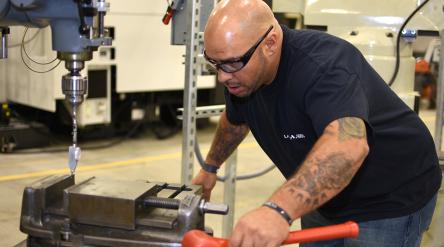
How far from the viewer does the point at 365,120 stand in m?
1.25

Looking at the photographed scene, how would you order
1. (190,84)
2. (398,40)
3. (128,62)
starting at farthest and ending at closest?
(128,62) → (398,40) → (190,84)

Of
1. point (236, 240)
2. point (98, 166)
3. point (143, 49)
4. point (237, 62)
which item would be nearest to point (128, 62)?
point (143, 49)

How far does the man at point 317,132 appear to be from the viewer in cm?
119

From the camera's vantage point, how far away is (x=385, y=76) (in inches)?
86.3

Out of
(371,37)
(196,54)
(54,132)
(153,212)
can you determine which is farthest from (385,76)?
(54,132)

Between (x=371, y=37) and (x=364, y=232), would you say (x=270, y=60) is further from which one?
(x=371, y=37)

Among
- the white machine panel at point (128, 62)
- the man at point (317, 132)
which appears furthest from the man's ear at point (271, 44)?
the white machine panel at point (128, 62)

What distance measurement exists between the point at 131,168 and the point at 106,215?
2.94m

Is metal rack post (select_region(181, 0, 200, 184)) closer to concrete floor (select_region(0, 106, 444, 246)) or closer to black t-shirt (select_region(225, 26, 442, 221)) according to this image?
black t-shirt (select_region(225, 26, 442, 221))

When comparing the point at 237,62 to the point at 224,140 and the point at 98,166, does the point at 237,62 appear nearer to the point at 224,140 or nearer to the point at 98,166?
the point at 224,140

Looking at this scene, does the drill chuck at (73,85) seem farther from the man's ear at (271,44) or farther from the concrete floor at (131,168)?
the concrete floor at (131,168)

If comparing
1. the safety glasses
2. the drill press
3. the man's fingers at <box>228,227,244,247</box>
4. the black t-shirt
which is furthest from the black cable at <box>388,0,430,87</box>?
the man's fingers at <box>228,227,244,247</box>

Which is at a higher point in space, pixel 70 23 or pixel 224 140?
pixel 70 23

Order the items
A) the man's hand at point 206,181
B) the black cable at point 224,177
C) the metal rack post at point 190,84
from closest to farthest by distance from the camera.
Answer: the man's hand at point 206,181 < the metal rack post at point 190,84 < the black cable at point 224,177
